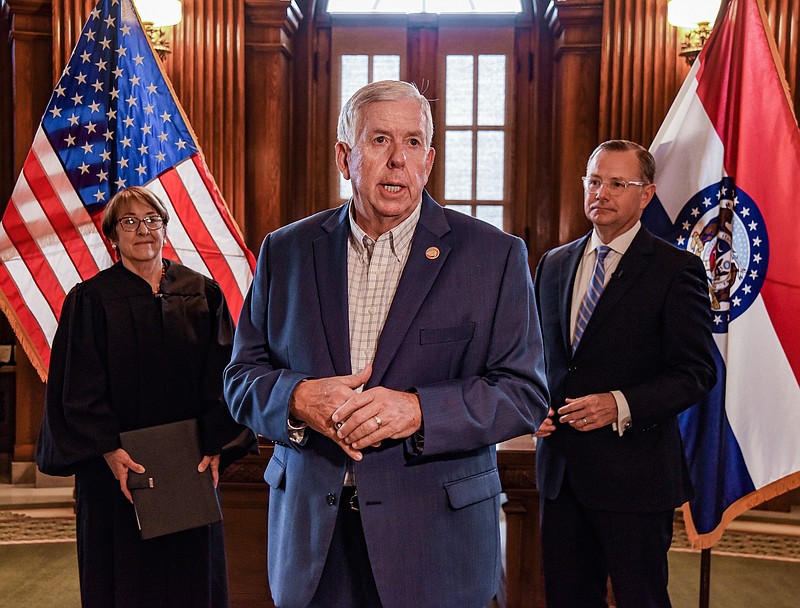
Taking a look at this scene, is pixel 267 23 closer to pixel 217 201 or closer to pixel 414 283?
pixel 217 201

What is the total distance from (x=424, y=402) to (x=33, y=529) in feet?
13.0

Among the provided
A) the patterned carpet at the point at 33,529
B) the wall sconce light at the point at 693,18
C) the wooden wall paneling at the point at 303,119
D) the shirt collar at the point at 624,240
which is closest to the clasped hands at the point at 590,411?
the shirt collar at the point at 624,240

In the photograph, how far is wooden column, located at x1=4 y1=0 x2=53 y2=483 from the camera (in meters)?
5.43

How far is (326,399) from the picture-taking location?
1531 mm

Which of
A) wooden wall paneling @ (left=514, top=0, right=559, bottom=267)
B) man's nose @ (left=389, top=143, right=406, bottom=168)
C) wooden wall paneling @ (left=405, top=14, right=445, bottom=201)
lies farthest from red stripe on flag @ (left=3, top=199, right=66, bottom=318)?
wooden wall paneling @ (left=514, top=0, right=559, bottom=267)

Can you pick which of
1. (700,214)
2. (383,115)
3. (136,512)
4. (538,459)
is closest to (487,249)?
(383,115)

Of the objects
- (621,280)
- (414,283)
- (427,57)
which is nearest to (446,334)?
(414,283)

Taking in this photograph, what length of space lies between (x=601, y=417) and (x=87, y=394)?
1.57 metres

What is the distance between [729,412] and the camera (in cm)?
309

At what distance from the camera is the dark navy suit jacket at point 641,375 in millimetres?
2348

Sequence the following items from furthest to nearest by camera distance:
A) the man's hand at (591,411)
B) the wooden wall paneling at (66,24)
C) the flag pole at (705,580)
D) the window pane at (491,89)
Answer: the window pane at (491,89) → the wooden wall paneling at (66,24) → the flag pole at (705,580) → the man's hand at (591,411)

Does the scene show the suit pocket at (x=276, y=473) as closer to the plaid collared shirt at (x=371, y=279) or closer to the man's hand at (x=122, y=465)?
the plaid collared shirt at (x=371, y=279)

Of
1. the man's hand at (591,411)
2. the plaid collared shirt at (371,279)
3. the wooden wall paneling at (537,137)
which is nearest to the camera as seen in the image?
the plaid collared shirt at (371,279)

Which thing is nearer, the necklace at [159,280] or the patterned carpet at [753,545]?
the necklace at [159,280]
